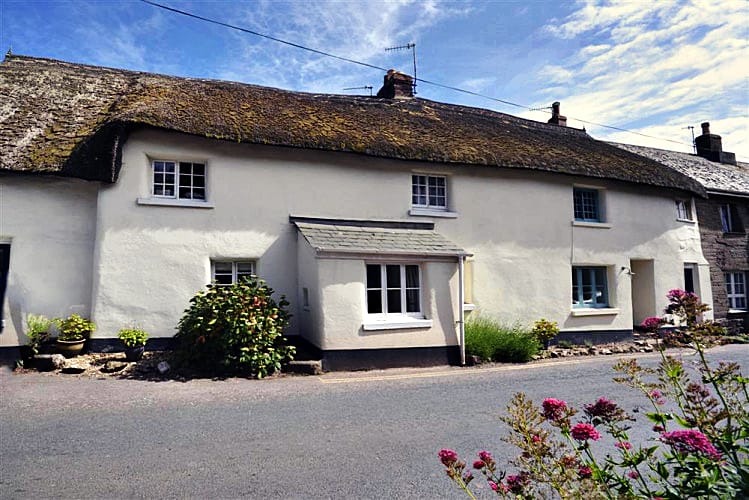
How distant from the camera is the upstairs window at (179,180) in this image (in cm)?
1076

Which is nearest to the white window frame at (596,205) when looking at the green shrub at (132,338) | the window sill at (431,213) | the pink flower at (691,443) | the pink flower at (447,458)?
the window sill at (431,213)

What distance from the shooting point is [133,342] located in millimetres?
9648

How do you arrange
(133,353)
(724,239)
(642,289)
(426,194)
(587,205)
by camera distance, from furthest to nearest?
(724,239), (642,289), (587,205), (426,194), (133,353)

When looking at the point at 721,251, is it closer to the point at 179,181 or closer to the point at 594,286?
the point at 594,286

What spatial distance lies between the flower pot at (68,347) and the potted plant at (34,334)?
0.42 meters

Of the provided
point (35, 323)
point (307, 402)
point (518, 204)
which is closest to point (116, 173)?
point (35, 323)

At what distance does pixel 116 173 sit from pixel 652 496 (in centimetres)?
1069

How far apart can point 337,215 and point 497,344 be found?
5017 millimetres

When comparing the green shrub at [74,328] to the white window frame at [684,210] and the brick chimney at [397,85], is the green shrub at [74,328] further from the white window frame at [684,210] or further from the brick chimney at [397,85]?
the white window frame at [684,210]

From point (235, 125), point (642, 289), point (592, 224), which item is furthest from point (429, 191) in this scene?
point (642, 289)

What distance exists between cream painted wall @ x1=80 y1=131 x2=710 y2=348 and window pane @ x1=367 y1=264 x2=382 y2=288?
0.51m

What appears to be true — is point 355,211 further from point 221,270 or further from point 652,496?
point 652,496

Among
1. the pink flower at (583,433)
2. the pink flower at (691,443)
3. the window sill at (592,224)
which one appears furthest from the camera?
the window sill at (592,224)

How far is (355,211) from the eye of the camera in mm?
12016
